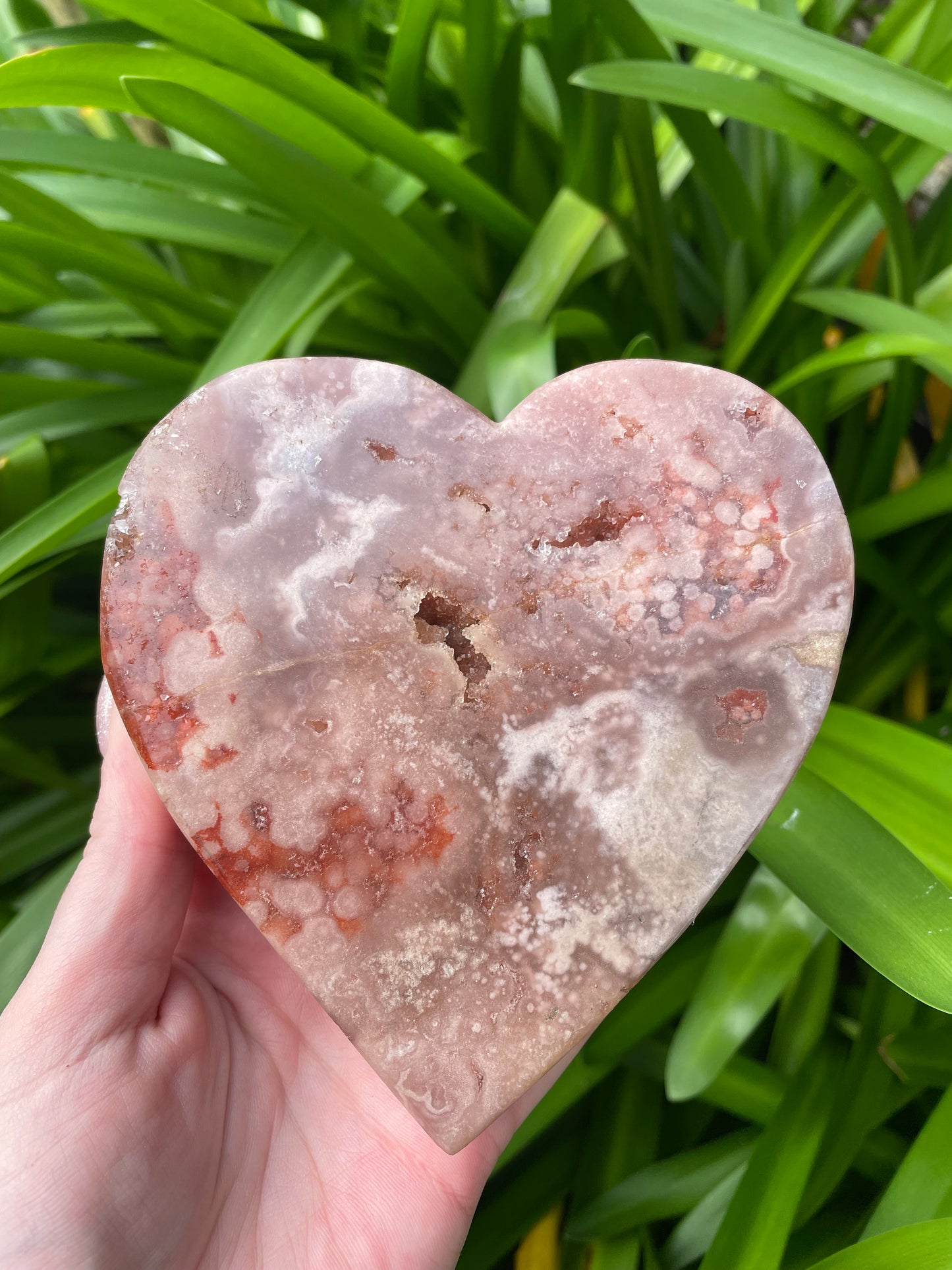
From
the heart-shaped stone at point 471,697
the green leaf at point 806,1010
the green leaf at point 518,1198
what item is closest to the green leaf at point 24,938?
the heart-shaped stone at point 471,697

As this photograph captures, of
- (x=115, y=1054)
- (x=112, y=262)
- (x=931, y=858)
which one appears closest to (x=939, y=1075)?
(x=931, y=858)

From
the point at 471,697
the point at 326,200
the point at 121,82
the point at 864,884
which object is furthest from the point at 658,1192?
the point at 121,82

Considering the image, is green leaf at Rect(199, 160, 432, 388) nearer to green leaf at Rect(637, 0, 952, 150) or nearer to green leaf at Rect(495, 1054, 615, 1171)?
green leaf at Rect(637, 0, 952, 150)

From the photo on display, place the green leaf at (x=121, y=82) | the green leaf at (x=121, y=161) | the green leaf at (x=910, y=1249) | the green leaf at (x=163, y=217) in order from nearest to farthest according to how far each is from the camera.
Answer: the green leaf at (x=910, y=1249), the green leaf at (x=121, y=82), the green leaf at (x=121, y=161), the green leaf at (x=163, y=217)

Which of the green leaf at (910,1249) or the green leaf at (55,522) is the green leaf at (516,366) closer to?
the green leaf at (55,522)

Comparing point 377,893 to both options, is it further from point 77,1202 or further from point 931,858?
point 931,858

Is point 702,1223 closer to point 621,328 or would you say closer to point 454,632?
point 454,632

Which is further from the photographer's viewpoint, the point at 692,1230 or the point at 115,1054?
the point at 692,1230
